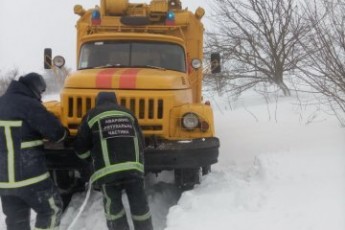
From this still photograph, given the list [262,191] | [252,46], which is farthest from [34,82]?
[252,46]

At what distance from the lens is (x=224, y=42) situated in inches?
750

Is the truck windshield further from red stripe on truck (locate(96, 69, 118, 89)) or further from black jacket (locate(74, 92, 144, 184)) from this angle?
black jacket (locate(74, 92, 144, 184))

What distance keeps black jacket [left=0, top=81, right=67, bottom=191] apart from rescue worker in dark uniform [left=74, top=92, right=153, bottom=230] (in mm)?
411

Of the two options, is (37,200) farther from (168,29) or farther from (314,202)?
(168,29)

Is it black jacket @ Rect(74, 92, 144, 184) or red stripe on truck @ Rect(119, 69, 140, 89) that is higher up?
red stripe on truck @ Rect(119, 69, 140, 89)

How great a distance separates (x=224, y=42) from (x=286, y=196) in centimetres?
1450

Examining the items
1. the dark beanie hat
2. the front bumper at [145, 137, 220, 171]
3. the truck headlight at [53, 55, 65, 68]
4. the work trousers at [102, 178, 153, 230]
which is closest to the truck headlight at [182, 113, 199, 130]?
the front bumper at [145, 137, 220, 171]

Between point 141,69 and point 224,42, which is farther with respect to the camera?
point 224,42

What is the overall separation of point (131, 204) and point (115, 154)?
0.62 metres

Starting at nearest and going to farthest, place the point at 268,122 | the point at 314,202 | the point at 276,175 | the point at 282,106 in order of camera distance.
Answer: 1. the point at 314,202
2. the point at 276,175
3. the point at 268,122
4. the point at 282,106

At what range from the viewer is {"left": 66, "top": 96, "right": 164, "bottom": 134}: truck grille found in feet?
17.6

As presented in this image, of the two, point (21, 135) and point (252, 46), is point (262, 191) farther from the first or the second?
point (252, 46)

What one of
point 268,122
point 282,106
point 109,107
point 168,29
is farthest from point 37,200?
point 282,106

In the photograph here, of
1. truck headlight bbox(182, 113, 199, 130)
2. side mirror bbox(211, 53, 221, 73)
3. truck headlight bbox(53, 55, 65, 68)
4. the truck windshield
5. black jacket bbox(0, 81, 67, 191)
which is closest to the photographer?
black jacket bbox(0, 81, 67, 191)
